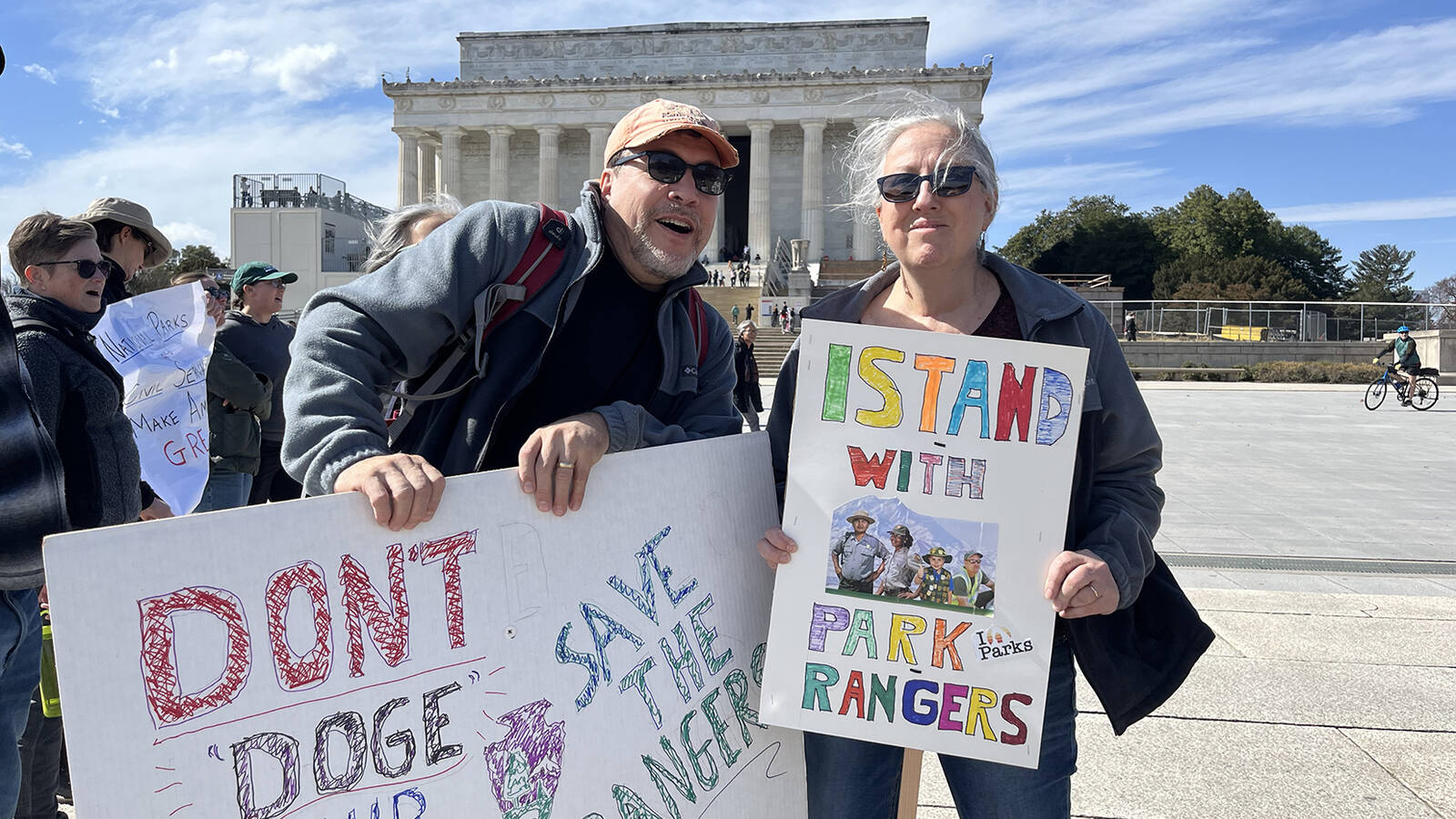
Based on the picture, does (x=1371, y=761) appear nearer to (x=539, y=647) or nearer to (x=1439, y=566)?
(x=539, y=647)

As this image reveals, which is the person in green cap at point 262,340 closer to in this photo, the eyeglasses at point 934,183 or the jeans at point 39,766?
the jeans at point 39,766

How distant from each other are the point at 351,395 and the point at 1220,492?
32.1 feet

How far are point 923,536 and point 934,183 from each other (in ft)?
2.49

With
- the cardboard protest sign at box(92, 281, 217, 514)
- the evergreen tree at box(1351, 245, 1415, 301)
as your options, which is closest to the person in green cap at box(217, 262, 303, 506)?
the cardboard protest sign at box(92, 281, 217, 514)

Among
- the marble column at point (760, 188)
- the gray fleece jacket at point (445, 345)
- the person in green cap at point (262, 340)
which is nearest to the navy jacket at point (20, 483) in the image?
the gray fleece jacket at point (445, 345)

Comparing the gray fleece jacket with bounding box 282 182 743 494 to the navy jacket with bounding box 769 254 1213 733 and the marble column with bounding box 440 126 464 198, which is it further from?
the marble column with bounding box 440 126 464 198

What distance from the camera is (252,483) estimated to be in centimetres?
552

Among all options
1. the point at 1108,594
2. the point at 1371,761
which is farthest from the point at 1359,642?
the point at 1108,594

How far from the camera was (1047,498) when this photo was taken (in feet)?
6.25

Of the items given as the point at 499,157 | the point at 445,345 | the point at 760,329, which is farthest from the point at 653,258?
the point at 499,157

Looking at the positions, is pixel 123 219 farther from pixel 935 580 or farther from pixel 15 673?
pixel 935 580

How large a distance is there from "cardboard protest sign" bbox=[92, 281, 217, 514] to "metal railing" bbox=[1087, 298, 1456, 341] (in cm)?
3899

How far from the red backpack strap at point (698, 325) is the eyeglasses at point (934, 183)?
0.57m

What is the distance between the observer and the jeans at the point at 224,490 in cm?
521
